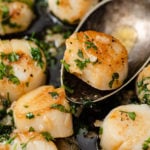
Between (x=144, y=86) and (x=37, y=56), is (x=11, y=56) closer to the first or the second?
(x=37, y=56)

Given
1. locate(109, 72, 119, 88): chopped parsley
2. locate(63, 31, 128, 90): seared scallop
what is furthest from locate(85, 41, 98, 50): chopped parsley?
locate(109, 72, 119, 88): chopped parsley

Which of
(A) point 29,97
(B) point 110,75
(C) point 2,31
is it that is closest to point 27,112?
(A) point 29,97

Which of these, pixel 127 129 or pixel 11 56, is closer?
pixel 127 129

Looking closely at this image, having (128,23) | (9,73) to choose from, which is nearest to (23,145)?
(9,73)

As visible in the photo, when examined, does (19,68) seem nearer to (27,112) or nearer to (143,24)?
(27,112)

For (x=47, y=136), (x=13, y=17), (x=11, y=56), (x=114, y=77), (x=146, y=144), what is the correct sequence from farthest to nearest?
(x=13, y=17) < (x=11, y=56) < (x=114, y=77) < (x=47, y=136) < (x=146, y=144)

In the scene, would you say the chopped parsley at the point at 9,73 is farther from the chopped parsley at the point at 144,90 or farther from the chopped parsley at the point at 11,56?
the chopped parsley at the point at 144,90
